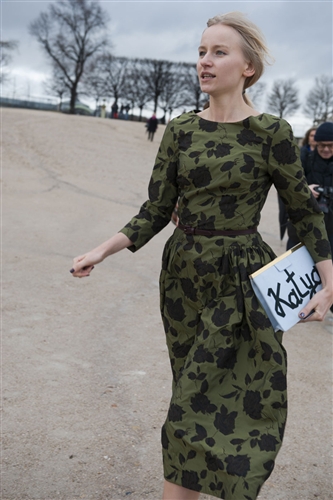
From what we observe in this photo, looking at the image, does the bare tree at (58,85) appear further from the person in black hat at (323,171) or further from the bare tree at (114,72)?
the person in black hat at (323,171)

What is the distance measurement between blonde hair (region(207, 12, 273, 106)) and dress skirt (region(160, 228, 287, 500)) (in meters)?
0.70

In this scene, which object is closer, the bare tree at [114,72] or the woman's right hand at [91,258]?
the woman's right hand at [91,258]

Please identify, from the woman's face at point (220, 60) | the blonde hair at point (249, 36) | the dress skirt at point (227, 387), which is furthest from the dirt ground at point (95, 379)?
the blonde hair at point (249, 36)

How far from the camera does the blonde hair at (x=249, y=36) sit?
277 cm

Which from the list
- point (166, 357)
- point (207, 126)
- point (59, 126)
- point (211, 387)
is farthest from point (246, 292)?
point (59, 126)

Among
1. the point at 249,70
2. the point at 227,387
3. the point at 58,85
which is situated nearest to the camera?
the point at 227,387

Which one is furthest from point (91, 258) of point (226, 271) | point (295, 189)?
point (295, 189)

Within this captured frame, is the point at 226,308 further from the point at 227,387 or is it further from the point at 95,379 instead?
the point at 95,379

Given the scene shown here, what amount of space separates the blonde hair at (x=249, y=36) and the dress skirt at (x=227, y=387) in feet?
2.30

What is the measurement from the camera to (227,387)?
2.72 m

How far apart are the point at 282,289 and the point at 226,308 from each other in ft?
0.74

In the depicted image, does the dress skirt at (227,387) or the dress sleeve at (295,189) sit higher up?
the dress sleeve at (295,189)

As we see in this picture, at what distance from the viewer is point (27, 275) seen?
7961 mm

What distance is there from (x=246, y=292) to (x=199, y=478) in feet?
2.33
